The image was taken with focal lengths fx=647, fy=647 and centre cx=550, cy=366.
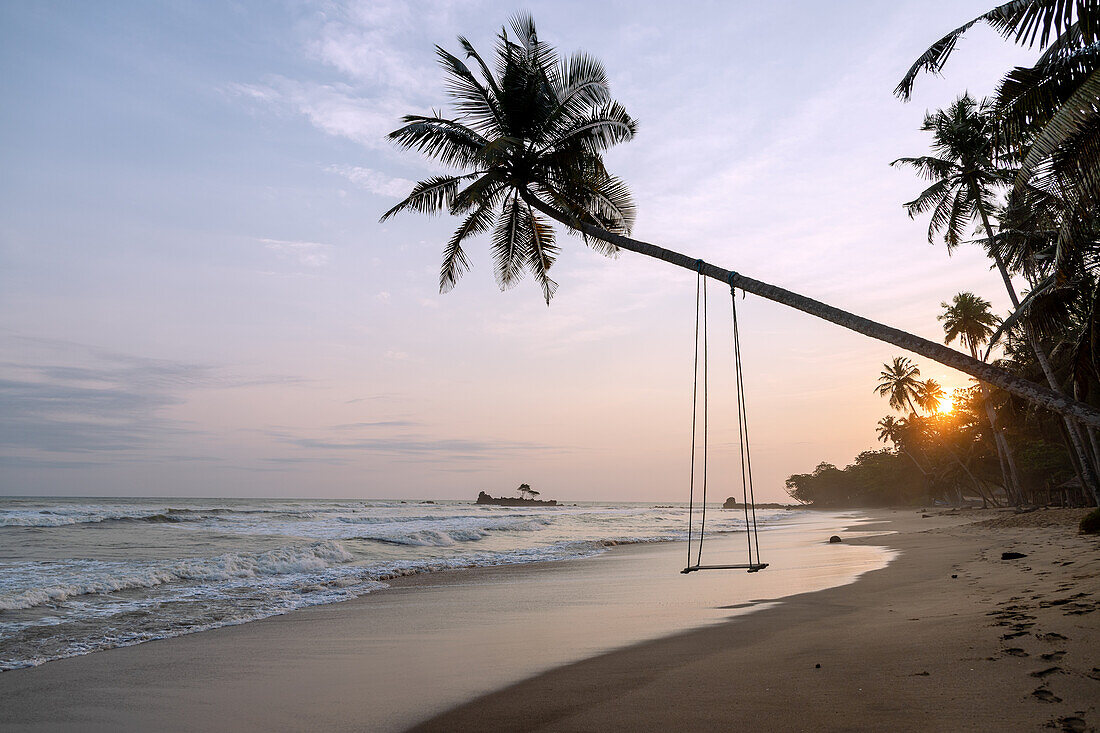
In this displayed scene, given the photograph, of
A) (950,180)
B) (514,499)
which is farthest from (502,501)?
(950,180)

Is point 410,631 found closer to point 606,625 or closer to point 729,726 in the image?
point 606,625

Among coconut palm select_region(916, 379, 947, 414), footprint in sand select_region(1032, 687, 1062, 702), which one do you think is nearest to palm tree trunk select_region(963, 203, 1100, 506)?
footprint in sand select_region(1032, 687, 1062, 702)

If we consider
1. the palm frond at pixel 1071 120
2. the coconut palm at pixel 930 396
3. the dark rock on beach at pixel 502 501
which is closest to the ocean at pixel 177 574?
the palm frond at pixel 1071 120

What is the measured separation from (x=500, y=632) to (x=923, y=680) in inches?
170

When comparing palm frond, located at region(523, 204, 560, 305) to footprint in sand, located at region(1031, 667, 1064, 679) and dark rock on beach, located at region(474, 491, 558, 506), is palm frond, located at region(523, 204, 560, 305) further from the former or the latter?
dark rock on beach, located at region(474, 491, 558, 506)

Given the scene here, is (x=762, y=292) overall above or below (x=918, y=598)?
above

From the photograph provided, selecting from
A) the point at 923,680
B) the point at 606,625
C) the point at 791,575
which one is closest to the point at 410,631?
the point at 606,625

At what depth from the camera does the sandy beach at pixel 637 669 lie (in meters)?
3.69

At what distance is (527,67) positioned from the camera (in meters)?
10.7

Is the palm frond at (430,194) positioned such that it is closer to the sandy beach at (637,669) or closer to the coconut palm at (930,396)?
the sandy beach at (637,669)

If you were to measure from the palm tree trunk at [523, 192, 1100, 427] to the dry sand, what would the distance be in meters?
1.67

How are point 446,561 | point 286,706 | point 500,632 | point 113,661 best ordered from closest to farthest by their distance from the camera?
point 286,706 → point 113,661 → point 500,632 → point 446,561

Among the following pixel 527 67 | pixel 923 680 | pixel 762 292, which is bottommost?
pixel 923 680

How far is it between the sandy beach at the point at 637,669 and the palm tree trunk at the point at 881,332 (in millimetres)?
1673
